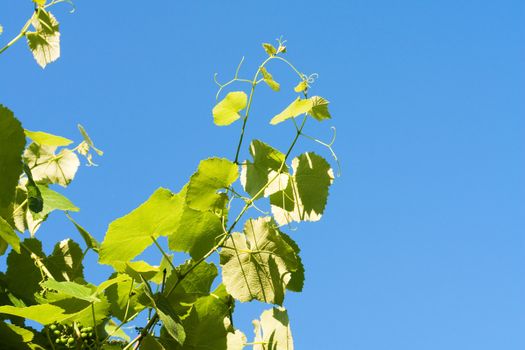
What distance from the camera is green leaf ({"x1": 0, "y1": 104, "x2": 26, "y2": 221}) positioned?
1.29 m

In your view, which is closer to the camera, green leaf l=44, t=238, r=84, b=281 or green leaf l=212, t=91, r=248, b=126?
green leaf l=212, t=91, r=248, b=126

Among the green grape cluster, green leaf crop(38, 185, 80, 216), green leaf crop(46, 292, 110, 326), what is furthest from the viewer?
green leaf crop(38, 185, 80, 216)

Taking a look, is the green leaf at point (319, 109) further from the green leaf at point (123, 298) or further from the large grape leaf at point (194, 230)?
the green leaf at point (123, 298)

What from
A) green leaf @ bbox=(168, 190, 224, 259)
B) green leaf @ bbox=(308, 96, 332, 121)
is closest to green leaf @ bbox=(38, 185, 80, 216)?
green leaf @ bbox=(168, 190, 224, 259)

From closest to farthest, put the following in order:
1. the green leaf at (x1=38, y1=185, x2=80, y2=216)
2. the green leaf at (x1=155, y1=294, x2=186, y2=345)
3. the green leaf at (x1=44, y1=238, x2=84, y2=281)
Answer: the green leaf at (x1=155, y1=294, x2=186, y2=345) < the green leaf at (x1=38, y1=185, x2=80, y2=216) < the green leaf at (x1=44, y1=238, x2=84, y2=281)

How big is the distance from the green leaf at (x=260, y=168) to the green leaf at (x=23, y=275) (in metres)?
0.62

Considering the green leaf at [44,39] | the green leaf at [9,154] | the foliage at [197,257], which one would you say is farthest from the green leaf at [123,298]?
the green leaf at [44,39]

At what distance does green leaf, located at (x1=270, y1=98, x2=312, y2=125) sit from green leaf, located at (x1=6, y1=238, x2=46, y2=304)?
0.73 metres

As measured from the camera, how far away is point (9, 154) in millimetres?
1291

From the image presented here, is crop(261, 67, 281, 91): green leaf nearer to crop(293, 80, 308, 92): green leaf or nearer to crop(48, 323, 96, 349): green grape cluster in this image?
crop(293, 80, 308, 92): green leaf

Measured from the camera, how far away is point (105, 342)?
4.85ft

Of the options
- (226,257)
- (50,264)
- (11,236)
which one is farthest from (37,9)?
(226,257)

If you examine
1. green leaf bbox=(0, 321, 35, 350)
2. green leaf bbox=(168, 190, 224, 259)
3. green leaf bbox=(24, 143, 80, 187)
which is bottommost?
green leaf bbox=(0, 321, 35, 350)

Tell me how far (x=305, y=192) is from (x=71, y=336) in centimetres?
62
